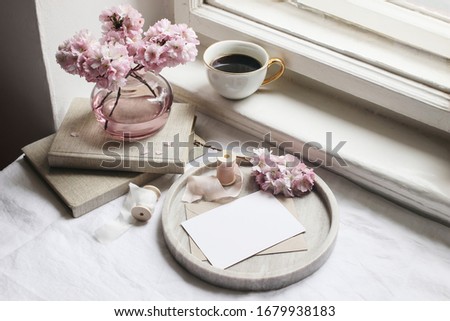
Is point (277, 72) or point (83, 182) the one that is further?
point (277, 72)

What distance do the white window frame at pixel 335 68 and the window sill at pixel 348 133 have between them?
39 millimetres

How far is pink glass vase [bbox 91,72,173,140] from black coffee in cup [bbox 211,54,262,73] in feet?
0.35

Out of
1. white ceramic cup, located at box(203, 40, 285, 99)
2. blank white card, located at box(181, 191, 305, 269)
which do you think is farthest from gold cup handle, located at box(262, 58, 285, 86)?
blank white card, located at box(181, 191, 305, 269)

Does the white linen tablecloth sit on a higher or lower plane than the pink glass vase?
lower

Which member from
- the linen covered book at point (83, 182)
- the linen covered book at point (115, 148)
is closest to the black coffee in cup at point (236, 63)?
the linen covered book at point (115, 148)

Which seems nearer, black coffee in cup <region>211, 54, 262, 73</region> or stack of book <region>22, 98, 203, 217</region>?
stack of book <region>22, 98, 203, 217</region>

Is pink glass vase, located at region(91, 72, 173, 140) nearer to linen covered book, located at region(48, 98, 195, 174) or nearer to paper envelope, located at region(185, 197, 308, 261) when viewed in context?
linen covered book, located at region(48, 98, 195, 174)

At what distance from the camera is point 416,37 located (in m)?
0.90

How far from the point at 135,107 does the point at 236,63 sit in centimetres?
19

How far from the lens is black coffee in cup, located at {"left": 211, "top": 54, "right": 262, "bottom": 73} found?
95cm

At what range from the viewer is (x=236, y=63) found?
0.96 meters

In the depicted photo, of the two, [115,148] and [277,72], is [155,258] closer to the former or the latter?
[115,148]

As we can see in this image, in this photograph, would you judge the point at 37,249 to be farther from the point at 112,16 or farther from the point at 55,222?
the point at 112,16

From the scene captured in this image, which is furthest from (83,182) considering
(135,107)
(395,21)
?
(395,21)
